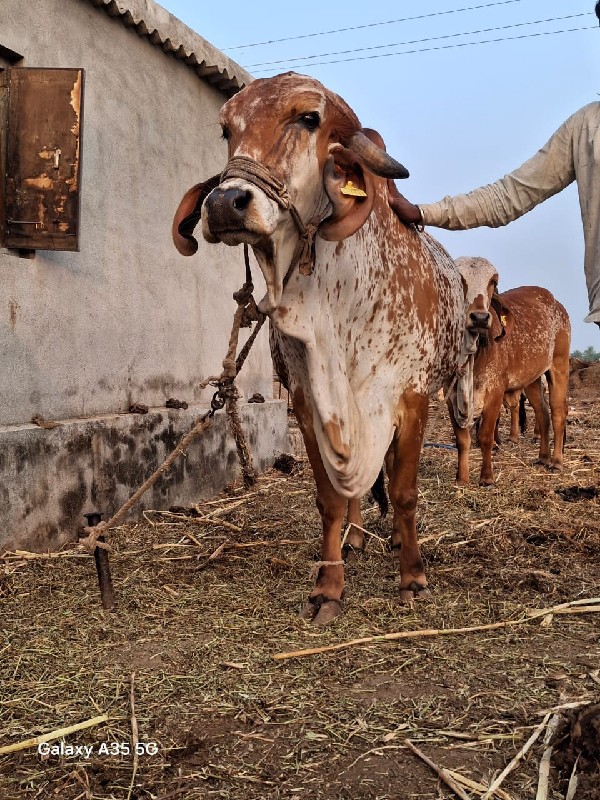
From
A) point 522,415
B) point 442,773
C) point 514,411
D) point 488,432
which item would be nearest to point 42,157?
point 442,773

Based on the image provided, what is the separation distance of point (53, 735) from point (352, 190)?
1.96 m

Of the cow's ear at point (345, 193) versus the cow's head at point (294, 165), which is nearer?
the cow's head at point (294, 165)

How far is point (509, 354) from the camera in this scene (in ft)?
24.3

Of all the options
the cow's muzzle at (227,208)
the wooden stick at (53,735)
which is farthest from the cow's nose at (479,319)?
the wooden stick at (53,735)

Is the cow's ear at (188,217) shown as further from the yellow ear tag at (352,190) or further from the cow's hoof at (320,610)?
the cow's hoof at (320,610)

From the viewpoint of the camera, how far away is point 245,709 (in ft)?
8.18

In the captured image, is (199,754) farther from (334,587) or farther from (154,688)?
(334,587)

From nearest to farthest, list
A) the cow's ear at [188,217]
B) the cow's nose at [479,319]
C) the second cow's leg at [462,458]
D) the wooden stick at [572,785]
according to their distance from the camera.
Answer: the wooden stick at [572,785] < the cow's ear at [188,217] < the cow's nose at [479,319] < the second cow's leg at [462,458]

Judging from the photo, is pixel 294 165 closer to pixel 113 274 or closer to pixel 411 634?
pixel 411 634

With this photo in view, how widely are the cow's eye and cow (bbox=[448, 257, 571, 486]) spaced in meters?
3.76

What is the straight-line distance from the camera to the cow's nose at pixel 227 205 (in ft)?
7.94

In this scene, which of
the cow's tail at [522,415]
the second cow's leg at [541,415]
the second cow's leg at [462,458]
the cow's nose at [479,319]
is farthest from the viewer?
the cow's tail at [522,415]

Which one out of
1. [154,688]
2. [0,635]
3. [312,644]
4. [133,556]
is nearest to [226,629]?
[312,644]

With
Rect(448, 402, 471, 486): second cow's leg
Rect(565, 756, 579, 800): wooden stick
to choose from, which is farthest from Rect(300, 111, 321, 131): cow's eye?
Rect(448, 402, 471, 486): second cow's leg
